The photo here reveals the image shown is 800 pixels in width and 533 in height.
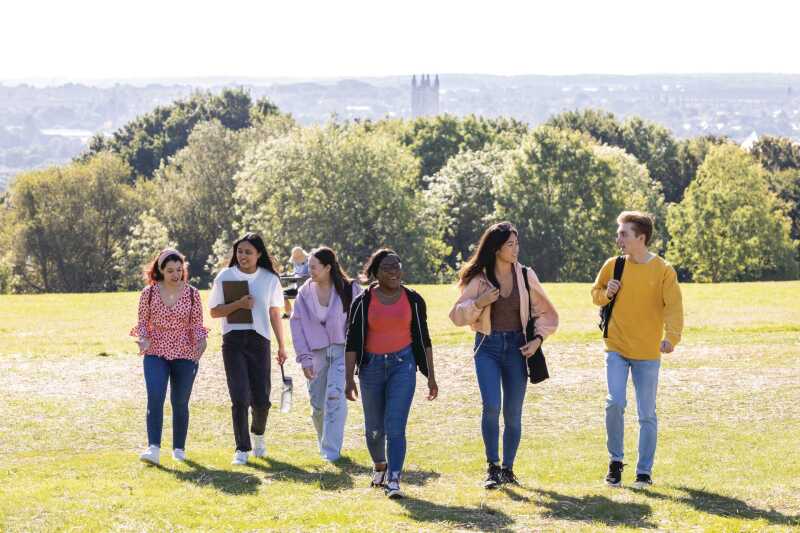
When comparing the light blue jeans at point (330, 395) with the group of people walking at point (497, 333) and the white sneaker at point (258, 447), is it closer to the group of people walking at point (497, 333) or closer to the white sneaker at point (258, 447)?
the white sneaker at point (258, 447)

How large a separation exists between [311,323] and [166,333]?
1451 millimetres

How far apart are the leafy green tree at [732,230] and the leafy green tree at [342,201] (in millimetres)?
15308

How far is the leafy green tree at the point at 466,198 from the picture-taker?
2837 inches

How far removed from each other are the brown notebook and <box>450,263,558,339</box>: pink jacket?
2.50 metres

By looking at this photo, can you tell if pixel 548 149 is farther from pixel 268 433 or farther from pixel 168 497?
pixel 168 497

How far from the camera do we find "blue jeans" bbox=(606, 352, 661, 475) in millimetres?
10781

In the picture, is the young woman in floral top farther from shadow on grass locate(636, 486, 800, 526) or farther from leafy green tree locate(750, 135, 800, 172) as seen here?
leafy green tree locate(750, 135, 800, 172)

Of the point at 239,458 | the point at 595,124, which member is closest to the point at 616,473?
the point at 239,458

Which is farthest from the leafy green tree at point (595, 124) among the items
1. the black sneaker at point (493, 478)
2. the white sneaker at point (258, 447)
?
the black sneaker at point (493, 478)

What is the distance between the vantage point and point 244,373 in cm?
1212

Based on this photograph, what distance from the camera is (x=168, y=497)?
10.2 metres

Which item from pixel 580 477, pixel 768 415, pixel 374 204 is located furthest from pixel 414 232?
pixel 580 477

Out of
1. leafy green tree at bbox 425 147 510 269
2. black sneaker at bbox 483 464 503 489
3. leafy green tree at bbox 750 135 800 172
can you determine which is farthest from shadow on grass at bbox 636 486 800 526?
leafy green tree at bbox 750 135 800 172

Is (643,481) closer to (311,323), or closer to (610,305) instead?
(610,305)
